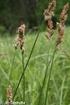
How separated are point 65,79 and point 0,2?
73.6ft

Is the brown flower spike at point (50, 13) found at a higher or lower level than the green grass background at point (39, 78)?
higher

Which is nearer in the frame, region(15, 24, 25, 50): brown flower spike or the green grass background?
region(15, 24, 25, 50): brown flower spike

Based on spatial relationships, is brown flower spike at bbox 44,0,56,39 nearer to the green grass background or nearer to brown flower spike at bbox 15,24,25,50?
brown flower spike at bbox 15,24,25,50

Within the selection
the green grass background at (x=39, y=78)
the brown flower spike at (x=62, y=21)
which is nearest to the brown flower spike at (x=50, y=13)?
Answer: the brown flower spike at (x=62, y=21)

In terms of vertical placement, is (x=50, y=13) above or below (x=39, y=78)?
above

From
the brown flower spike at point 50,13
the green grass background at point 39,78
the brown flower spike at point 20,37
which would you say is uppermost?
the brown flower spike at point 50,13

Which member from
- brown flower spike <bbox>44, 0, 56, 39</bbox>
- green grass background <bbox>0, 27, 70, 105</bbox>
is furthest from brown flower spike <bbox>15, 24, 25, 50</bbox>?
green grass background <bbox>0, 27, 70, 105</bbox>

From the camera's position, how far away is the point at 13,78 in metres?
2.76

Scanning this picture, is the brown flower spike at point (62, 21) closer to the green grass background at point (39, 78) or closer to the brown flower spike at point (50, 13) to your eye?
the brown flower spike at point (50, 13)

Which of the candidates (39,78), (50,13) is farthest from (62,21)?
(39,78)

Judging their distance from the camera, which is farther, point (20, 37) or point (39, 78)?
point (39, 78)

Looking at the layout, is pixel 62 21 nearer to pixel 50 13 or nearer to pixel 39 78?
pixel 50 13

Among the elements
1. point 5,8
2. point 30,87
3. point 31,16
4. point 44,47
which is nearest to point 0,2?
point 5,8

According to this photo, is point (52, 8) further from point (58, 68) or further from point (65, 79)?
point (58, 68)
